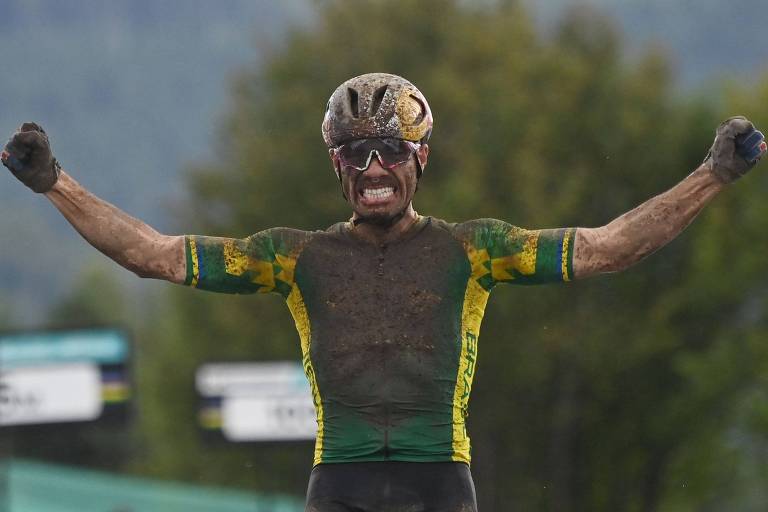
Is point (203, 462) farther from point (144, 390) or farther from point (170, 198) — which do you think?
point (170, 198)

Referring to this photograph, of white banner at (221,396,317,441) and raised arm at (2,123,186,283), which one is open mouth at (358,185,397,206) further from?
white banner at (221,396,317,441)

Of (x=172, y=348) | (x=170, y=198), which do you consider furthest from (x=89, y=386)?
(x=172, y=348)

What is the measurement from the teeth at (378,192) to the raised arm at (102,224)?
0.79 m

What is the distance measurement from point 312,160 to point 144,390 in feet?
67.0

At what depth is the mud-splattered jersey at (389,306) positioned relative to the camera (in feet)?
24.9

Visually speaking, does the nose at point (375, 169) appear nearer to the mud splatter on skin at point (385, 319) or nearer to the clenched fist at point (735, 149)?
the mud splatter on skin at point (385, 319)

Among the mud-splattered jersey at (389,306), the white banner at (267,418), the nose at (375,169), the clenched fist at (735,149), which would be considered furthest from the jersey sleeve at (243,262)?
the white banner at (267,418)

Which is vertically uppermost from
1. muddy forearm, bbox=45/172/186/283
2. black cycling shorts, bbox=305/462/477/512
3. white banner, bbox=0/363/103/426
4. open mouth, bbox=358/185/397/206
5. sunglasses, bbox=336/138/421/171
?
white banner, bbox=0/363/103/426

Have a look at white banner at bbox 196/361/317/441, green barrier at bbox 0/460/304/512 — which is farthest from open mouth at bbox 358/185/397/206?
green barrier at bbox 0/460/304/512

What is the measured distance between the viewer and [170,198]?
57.3 meters

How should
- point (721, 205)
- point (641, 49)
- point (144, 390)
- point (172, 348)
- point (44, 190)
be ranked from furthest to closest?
point (144, 390), point (172, 348), point (641, 49), point (721, 205), point (44, 190)

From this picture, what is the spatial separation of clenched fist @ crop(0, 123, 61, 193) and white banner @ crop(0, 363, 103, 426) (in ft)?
69.1

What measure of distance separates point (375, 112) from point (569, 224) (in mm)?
41437

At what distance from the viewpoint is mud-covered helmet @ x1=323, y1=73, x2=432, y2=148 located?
7785 millimetres
